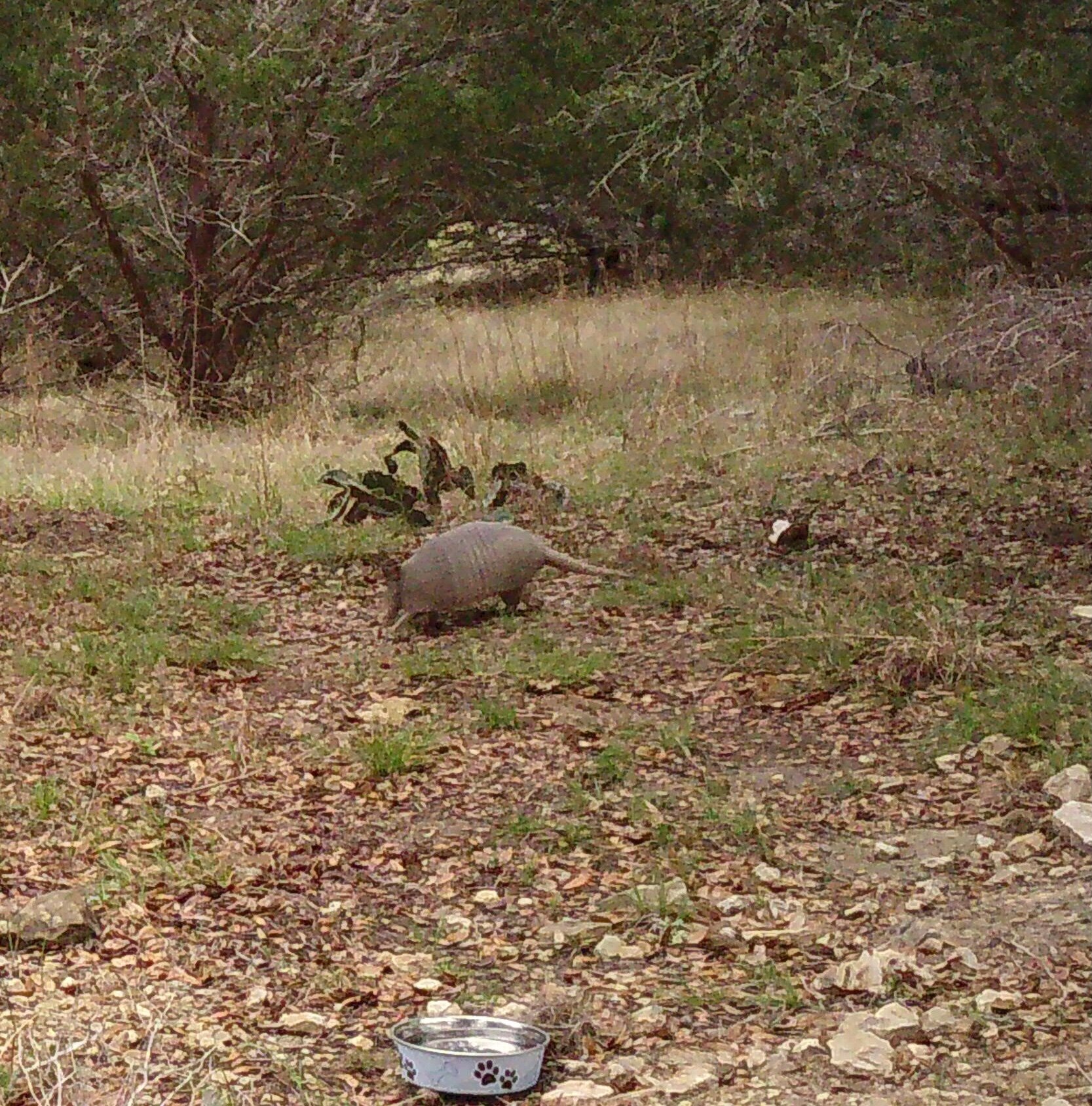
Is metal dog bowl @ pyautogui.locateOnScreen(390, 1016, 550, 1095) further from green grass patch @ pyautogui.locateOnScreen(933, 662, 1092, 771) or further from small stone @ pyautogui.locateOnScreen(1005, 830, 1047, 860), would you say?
green grass patch @ pyautogui.locateOnScreen(933, 662, 1092, 771)

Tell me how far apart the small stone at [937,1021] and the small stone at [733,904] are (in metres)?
0.57

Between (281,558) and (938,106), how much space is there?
5512 mm

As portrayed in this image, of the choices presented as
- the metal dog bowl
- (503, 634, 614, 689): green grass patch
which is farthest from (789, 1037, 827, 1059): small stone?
(503, 634, 614, 689): green grass patch

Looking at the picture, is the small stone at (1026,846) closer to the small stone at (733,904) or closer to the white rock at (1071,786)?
the white rock at (1071,786)

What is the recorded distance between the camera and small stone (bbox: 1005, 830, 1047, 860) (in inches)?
140

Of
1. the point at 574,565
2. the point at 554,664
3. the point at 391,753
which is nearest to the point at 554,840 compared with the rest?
the point at 391,753

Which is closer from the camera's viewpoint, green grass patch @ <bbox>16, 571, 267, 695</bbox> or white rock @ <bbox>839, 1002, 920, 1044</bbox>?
white rock @ <bbox>839, 1002, 920, 1044</bbox>

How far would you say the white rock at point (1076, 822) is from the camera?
3.52 m

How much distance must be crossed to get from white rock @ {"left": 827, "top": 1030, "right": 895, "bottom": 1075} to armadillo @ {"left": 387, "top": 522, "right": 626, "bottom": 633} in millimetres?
2670

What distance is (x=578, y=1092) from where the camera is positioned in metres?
2.67

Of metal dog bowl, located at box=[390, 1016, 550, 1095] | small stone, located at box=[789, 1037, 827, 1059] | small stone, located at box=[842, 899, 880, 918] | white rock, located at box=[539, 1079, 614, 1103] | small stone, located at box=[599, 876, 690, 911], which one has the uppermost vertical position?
metal dog bowl, located at box=[390, 1016, 550, 1095]

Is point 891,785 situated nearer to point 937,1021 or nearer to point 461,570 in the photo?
point 937,1021

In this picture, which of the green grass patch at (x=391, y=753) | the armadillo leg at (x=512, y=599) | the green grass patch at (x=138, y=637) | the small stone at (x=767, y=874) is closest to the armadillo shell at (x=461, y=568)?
the armadillo leg at (x=512, y=599)

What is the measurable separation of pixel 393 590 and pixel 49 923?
226 cm
